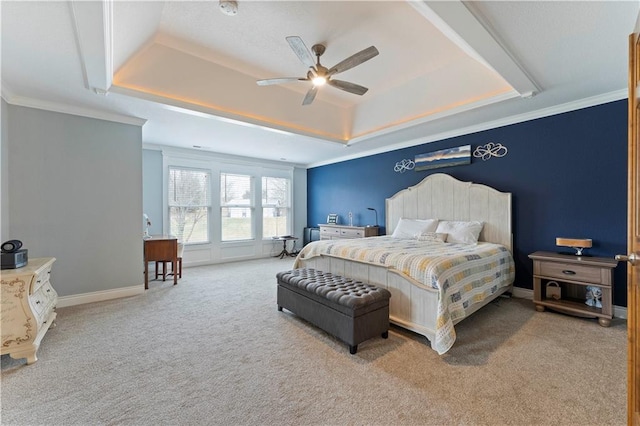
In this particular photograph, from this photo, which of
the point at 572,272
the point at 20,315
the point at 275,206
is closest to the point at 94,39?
the point at 20,315

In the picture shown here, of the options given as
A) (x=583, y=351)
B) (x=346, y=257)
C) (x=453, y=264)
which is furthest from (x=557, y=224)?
(x=346, y=257)

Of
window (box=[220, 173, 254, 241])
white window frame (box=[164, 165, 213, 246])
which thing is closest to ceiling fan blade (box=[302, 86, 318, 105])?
white window frame (box=[164, 165, 213, 246])

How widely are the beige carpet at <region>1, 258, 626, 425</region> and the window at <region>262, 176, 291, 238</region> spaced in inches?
172

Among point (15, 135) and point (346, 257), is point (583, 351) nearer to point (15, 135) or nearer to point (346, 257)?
point (346, 257)

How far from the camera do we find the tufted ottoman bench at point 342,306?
2.40 metres

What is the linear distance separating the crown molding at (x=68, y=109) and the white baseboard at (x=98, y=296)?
235 centimetres

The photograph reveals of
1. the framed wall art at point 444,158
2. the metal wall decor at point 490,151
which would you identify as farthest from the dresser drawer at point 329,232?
the metal wall decor at point 490,151

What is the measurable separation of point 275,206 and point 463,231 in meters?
4.86

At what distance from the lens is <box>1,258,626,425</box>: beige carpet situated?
66.1 inches

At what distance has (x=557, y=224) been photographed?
3.64 metres

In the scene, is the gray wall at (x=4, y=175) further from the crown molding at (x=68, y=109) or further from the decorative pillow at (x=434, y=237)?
the decorative pillow at (x=434, y=237)

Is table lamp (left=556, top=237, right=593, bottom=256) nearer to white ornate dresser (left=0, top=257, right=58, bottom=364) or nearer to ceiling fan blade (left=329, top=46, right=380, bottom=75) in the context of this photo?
ceiling fan blade (left=329, top=46, right=380, bottom=75)

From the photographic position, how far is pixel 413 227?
15.4 ft

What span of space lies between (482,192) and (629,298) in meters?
3.15
